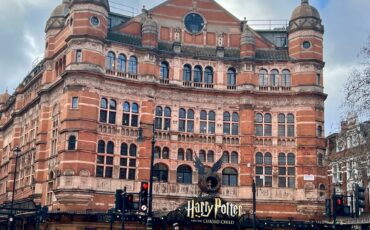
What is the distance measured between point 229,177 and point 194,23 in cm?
1685

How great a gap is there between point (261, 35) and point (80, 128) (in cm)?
2462

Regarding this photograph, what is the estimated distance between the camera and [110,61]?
184ft

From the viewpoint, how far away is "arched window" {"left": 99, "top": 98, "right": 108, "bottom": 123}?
54.4m

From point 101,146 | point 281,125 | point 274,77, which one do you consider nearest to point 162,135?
point 101,146

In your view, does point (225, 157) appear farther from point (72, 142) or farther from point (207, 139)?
point (72, 142)

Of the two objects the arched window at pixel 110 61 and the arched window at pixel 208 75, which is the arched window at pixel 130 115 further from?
the arched window at pixel 208 75

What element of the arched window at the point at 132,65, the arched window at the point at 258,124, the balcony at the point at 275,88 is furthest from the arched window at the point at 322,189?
the arched window at the point at 132,65

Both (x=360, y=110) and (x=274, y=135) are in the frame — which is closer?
(x=360, y=110)

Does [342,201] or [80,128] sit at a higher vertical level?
[80,128]

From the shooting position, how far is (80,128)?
52.3 metres

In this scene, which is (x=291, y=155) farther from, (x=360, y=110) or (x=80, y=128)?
(x=360, y=110)

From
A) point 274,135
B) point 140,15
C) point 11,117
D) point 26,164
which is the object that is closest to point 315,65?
point 274,135

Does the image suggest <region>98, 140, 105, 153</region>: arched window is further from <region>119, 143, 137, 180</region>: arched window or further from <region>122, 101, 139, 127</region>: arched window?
<region>122, 101, 139, 127</region>: arched window

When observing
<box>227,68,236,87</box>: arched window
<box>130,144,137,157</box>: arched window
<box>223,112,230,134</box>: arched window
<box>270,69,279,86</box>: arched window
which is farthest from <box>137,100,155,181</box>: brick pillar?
<box>270,69,279,86</box>: arched window
